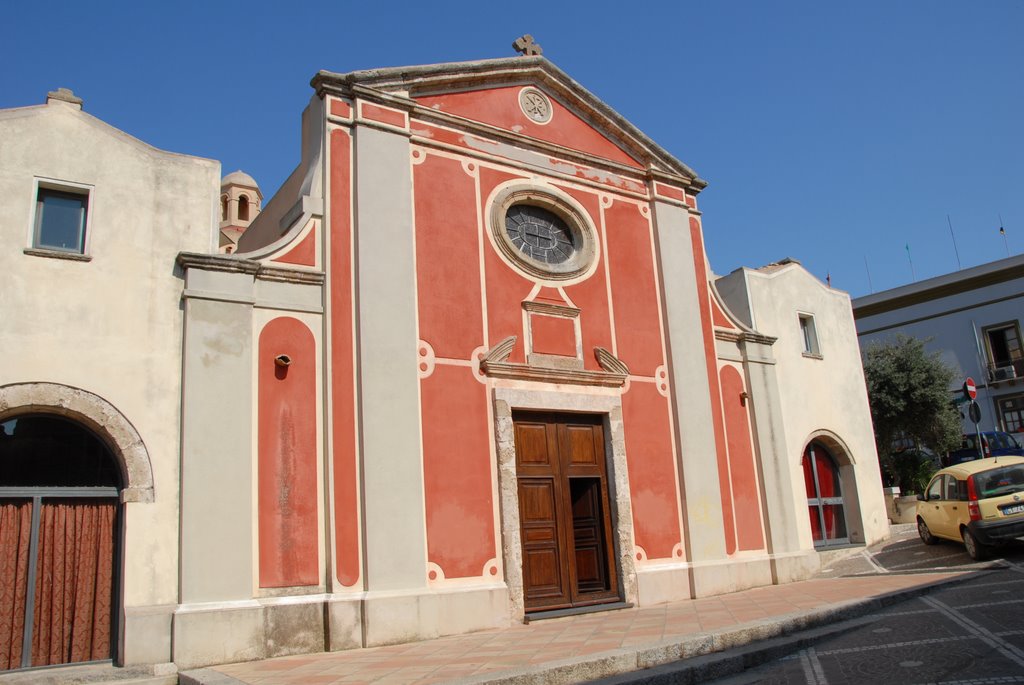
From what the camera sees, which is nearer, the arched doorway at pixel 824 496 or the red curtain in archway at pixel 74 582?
the red curtain in archway at pixel 74 582

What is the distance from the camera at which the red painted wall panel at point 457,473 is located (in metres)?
10.5

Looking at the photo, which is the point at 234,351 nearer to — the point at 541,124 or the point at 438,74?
the point at 438,74

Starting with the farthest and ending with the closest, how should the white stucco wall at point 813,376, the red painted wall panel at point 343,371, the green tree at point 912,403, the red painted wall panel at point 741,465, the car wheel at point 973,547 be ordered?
the green tree at point 912,403 → the white stucco wall at point 813,376 → the red painted wall panel at point 741,465 → the car wheel at point 973,547 → the red painted wall panel at point 343,371

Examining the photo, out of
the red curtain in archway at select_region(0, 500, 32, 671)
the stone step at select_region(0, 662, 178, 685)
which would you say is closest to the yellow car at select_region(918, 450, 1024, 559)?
the stone step at select_region(0, 662, 178, 685)

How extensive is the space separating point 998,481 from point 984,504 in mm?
464

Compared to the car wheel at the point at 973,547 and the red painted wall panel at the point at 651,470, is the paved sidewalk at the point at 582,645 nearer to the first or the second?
the red painted wall panel at the point at 651,470

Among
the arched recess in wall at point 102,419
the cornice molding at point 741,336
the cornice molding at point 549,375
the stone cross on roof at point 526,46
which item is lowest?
the arched recess in wall at point 102,419

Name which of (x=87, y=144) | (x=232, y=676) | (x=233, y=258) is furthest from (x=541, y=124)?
(x=232, y=676)

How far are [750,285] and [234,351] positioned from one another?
9925mm

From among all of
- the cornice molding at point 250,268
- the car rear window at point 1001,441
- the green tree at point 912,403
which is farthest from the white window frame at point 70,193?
the car rear window at point 1001,441

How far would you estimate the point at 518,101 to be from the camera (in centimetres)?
1328

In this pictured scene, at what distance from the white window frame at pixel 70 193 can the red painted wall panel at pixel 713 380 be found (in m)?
9.33

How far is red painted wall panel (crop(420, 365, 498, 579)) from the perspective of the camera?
1048cm

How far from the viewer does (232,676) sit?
7566 millimetres
